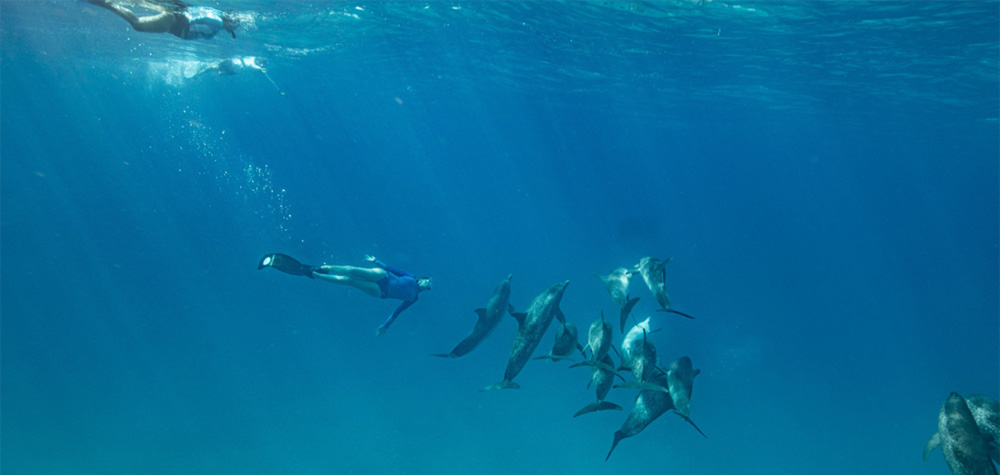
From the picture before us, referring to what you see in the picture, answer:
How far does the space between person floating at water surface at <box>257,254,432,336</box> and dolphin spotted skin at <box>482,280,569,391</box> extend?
62.5 inches

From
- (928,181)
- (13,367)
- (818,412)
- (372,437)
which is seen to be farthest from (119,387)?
(928,181)

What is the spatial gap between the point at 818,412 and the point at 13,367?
4162 centimetres

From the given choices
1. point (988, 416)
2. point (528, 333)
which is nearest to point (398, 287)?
point (528, 333)

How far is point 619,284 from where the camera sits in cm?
517

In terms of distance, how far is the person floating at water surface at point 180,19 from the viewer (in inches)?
381

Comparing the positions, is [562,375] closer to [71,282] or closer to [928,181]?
[71,282]

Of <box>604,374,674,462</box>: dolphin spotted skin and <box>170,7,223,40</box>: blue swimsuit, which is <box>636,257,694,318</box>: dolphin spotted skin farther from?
<box>170,7,223,40</box>: blue swimsuit

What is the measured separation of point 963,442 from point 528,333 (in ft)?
10.00

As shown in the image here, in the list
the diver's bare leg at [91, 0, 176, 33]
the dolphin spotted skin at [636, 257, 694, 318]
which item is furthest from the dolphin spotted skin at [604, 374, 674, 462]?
the diver's bare leg at [91, 0, 176, 33]

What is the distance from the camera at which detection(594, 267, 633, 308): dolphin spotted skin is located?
496 centimetres

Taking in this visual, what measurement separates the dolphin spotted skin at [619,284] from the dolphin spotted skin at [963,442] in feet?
7.84

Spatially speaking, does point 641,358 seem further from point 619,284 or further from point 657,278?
point 619,284

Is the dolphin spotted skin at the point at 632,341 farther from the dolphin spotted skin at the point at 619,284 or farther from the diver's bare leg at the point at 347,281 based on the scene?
the diver's bare leg at the point at 347,281

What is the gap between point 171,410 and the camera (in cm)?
2120
